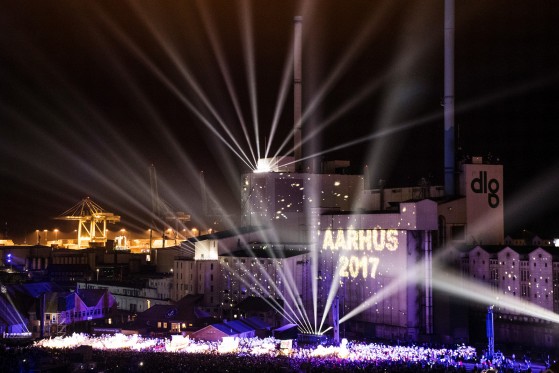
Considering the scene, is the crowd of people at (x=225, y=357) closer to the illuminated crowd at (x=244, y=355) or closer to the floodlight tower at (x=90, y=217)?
the illuminated crowd at (x=244, y=355)

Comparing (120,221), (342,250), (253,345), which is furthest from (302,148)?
(120,221)

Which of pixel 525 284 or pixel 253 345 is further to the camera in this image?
pixel 525 284

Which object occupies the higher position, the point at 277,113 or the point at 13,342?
the point at 277,113

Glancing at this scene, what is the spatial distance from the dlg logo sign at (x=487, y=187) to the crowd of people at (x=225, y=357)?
16.8m

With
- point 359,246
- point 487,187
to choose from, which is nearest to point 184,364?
point 359,246

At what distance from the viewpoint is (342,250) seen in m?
52.3

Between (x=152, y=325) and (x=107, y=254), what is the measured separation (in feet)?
125

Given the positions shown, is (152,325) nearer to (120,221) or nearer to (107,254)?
(107,254)

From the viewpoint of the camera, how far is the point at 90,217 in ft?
368

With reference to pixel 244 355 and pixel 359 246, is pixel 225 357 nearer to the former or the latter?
pixel 244 355

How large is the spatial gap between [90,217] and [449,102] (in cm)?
7251

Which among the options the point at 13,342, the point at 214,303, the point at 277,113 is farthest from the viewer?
the point at 277,113

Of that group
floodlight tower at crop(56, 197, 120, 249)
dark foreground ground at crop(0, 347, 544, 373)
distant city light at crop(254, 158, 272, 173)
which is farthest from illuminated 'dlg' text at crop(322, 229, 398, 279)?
floodlight tower at crop(56, 197, 120, 249)

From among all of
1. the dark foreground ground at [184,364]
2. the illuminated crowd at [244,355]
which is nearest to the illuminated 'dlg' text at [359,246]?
the illuminated crowd at [244,355]
